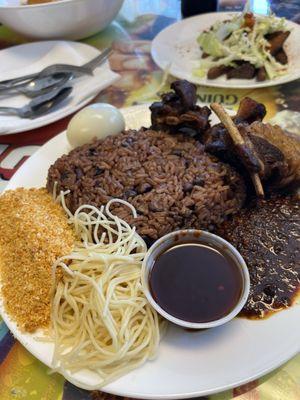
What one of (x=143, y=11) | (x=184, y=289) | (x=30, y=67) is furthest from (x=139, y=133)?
(x=143, y=11)

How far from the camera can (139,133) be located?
94.0 inches

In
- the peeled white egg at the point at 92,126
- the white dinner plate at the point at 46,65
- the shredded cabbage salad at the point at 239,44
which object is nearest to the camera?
the peeled white egg at the point at 92,126

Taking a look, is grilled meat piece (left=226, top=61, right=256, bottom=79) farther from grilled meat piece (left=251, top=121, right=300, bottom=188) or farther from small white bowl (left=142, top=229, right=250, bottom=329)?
small white bowl (left=142, top=229, right=250, bottom=329)

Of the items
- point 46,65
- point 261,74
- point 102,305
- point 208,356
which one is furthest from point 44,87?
point 208,356

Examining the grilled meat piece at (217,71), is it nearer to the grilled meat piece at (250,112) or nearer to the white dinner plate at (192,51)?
the white dinner plate at (192,51)

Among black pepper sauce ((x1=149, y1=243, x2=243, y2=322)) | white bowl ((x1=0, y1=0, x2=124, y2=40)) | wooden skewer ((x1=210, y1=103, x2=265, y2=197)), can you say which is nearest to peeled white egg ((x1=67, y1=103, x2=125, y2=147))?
wooden skewer ((x1=210, y1=103, x2=265, y2=197))

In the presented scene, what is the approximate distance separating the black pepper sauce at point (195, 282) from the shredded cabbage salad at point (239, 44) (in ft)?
6.03

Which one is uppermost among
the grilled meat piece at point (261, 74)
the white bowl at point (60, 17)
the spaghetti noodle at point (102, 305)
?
the white bowl at point (60, 17)

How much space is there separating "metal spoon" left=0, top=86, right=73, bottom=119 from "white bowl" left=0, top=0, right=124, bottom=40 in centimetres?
79

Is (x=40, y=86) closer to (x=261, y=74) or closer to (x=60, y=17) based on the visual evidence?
(x=60, y=17)

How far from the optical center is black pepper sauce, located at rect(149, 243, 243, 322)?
162 cm

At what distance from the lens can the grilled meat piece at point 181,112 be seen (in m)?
A: 2.33

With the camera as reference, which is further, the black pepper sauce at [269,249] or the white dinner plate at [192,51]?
the white dinner plate at [192,51]

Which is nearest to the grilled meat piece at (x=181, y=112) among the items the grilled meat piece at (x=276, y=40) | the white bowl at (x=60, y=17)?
the grilled meat piece at (x=276, y=40)
